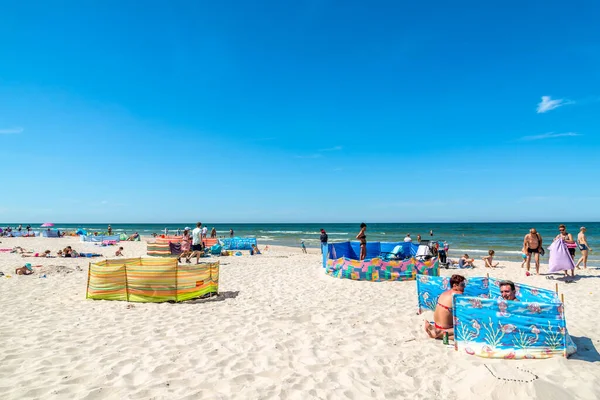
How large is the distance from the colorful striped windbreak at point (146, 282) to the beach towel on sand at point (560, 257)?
1086 cm

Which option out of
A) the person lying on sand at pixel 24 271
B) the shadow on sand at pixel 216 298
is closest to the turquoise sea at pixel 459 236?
the shadow on sand at pixel 216 298

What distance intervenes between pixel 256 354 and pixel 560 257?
1078cm

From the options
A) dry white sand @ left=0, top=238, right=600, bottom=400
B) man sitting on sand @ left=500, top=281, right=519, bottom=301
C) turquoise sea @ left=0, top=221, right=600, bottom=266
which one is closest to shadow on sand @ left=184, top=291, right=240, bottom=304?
dry white sand @ left=0, top=238, right=600, bottom=400

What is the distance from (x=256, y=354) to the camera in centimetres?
484

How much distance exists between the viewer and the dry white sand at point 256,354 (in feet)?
12.4

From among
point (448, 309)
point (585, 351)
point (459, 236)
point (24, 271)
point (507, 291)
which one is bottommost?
point (459, 236)

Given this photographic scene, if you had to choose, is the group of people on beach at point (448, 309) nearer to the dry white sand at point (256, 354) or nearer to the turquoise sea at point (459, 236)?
the dry white sand at point (256, 354)

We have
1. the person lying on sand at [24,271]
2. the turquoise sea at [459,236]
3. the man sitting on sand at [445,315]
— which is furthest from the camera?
the turquoise sea at [459,236]

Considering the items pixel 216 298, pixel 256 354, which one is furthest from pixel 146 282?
pixel 256 354

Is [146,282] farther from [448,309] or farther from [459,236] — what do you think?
[459,236]

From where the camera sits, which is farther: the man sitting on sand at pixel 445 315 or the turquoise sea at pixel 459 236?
the turquoise sea at pixel 459 236

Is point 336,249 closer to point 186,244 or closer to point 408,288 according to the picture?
point 408,288

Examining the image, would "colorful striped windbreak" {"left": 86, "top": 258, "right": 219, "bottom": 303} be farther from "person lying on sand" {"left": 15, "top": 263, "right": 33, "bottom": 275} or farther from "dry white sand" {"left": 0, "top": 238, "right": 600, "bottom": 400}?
"person lying on sand" {"left": 15, "top": 263, "right": 33, "bottom": 275}

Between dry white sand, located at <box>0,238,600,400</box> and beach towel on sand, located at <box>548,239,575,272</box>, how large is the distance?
261 centimetres
